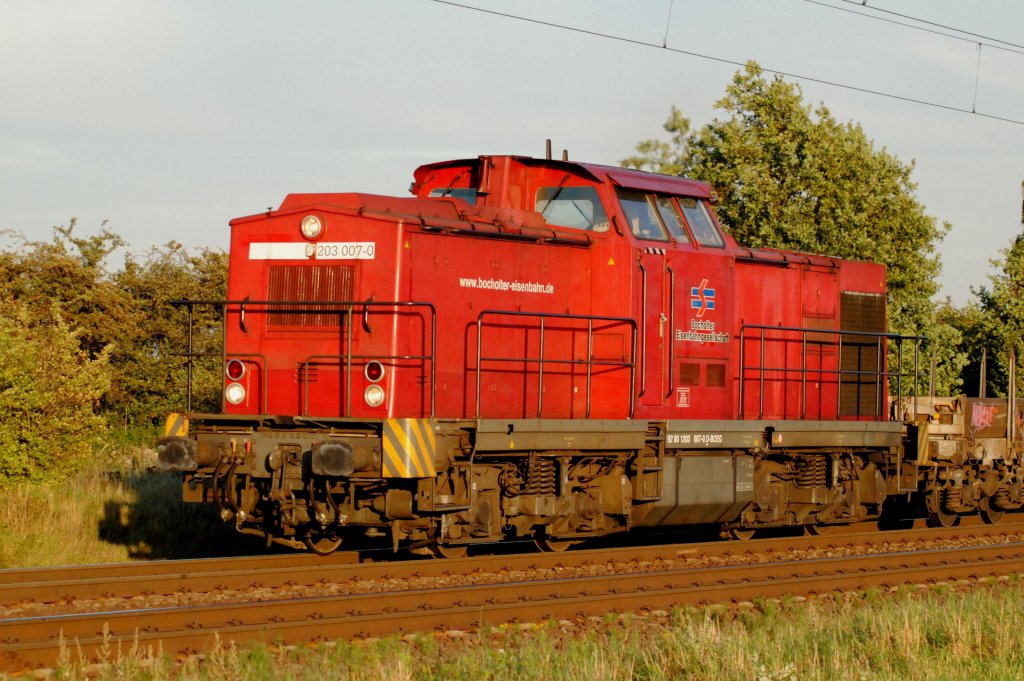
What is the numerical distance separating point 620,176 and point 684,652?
228 inches

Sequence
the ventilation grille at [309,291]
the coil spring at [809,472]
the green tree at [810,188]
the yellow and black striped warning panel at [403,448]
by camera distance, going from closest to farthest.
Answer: the yellow and black striped warning panel at [403,448]
the ventilation grille at [309,291]
the coil spring at [809,472]
the green tree at [810,188]

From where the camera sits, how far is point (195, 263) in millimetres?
32250

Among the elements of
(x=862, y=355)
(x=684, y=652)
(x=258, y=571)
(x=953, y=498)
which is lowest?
(x=684, y=652)

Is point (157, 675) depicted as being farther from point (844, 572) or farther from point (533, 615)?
point (844, 572)

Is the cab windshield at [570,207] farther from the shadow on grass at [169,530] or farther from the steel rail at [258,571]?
the shadow on grass at [169,530]

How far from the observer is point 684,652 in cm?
766

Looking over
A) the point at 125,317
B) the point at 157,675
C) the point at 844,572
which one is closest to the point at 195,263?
the point at 125,317

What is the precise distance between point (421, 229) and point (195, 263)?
22.7 meters

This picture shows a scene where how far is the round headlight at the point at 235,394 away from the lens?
11336 millimetres

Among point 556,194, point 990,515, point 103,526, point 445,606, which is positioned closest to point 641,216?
point 556,194

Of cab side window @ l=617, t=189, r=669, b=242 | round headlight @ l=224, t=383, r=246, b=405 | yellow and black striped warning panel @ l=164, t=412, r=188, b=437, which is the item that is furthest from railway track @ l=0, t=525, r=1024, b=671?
cab side window @ l=617, t=189, r=669, b=242

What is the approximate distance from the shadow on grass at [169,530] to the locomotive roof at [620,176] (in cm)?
457

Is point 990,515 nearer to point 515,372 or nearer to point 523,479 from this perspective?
point 523,479

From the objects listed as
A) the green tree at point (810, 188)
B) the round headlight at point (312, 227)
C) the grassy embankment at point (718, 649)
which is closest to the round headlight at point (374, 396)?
the round headlight at point (312, 227)
